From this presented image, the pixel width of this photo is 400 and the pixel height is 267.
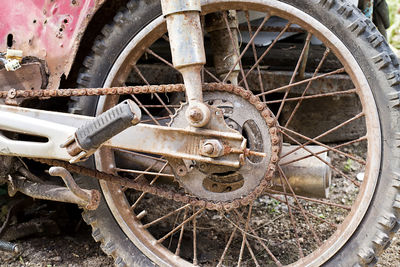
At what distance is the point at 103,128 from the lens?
179 centimetres

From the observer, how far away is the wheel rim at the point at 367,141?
1988mm

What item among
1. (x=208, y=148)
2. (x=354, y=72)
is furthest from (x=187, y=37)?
(x=354, y=72)

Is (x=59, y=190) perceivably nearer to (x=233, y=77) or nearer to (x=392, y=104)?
(x=233, y=77)

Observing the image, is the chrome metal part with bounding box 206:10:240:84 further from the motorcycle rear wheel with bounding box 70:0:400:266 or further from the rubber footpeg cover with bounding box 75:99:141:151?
the rubber footpeg cover with bounding box 75:99:141:151

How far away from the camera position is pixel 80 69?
7.53ft

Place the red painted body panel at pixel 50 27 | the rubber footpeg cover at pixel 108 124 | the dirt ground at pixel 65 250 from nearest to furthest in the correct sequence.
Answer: the rubber footpeg cover at pixel 108 124 → the red painted body panel at pixel 50 27 → the dirt ground at pixel 65 250

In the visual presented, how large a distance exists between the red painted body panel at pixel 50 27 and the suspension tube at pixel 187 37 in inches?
17.8

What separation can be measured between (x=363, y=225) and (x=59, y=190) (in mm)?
1354

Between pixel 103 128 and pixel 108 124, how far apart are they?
29mm

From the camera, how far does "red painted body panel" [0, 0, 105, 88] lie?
86.9 inches

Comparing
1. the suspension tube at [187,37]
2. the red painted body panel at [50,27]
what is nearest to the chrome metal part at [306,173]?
the suspension tube at [187,37]

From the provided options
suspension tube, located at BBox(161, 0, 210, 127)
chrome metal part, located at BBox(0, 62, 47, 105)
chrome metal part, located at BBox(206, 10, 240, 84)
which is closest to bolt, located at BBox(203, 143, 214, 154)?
suspension tube, located at BBox(161, 0, 210, 127)

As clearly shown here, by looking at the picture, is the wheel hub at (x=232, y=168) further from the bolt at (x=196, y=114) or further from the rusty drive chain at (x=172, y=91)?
the bolt at (x=196, y=114)

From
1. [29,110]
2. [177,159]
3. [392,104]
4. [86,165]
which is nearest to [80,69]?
[29,110]
